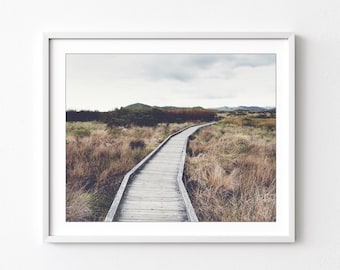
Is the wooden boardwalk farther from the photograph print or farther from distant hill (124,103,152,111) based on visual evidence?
distant hill (124,103,152,111)

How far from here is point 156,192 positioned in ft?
4.51

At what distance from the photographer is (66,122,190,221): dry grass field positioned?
1373 millimetres

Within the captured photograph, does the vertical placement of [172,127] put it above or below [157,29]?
below

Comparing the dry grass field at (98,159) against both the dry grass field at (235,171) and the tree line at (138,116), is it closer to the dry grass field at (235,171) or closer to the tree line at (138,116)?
A: the tree line at (138,116)

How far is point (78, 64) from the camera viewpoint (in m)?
1.37

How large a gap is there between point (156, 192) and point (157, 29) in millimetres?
488

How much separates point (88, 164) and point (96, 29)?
41 cm

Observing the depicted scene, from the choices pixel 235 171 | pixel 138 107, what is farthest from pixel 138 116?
pixel 235 171

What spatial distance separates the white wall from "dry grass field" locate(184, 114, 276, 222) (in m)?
0.09

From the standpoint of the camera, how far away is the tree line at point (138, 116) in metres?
1.37

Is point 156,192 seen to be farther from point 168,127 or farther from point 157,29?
point 157,29

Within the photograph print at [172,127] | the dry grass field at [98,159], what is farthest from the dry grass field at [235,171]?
the dry grass field at [98,159]
